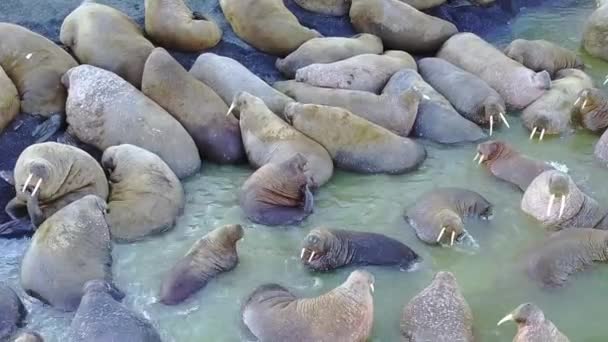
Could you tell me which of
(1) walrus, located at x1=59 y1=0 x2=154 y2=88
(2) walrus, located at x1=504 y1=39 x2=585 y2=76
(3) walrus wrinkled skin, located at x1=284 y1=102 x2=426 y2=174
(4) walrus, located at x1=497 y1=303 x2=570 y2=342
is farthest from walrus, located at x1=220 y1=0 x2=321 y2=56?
(4) walrus, located at x1=497 y1=303 x2=570 y2=342

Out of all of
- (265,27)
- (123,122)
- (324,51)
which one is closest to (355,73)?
(324,51)

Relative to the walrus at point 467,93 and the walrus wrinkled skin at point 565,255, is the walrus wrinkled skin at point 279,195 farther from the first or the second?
the walrus at point 467,93

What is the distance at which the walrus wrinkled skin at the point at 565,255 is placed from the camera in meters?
5.35

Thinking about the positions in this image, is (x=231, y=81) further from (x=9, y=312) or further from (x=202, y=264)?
(x=9, y=312)

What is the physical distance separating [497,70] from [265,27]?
242 cm

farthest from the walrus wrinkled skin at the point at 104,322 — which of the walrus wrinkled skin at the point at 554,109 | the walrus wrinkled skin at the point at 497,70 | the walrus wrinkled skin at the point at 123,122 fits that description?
the walrus wrinkled skin at the point at 497,70

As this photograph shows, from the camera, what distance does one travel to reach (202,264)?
5340mm

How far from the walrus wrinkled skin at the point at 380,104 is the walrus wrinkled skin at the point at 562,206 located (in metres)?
1.51

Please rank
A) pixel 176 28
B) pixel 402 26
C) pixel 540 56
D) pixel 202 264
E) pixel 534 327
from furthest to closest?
pixel 402 26 → pixel 540 56 → pixel 176 28 → pixel 202 264 → pixel 534 327

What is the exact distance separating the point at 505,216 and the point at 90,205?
3117 millimetres

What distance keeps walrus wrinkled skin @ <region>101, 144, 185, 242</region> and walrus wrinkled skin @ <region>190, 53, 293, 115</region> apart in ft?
4.37

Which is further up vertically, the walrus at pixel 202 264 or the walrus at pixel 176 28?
the walrus at pixel 176 28

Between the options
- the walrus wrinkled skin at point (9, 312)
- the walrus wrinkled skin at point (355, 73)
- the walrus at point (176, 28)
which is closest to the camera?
the walrus wrinkled skin at point (9, 312)

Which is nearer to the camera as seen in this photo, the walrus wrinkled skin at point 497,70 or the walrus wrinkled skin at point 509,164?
the walrus wrinkled skin at point 509,164
